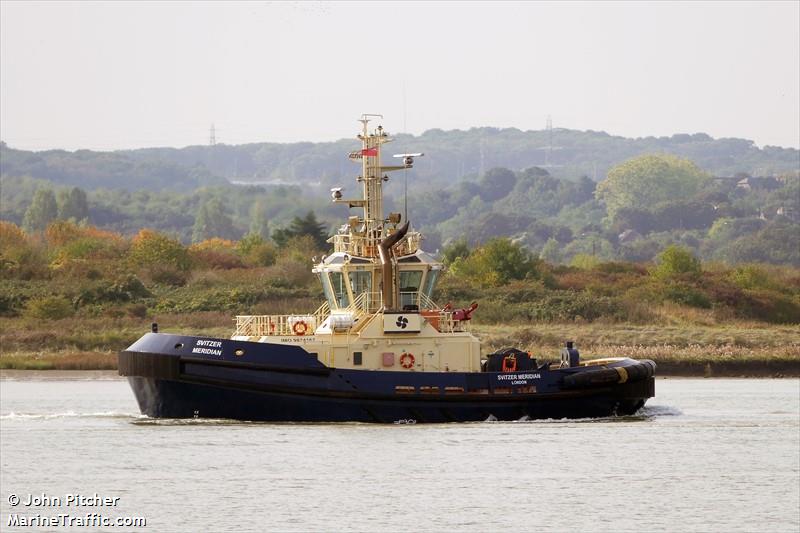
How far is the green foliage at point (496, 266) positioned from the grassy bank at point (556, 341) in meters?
8.84

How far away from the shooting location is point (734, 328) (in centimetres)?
6425

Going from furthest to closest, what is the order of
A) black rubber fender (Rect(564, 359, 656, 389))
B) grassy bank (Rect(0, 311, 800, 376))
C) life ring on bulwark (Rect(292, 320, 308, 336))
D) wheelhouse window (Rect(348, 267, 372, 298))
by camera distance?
grassy bank (Rect(0, 311, 800, 376))
black rubber fender (Rect(564, 359, 656, 389))
wheelhouse window (Rect(348, 267, 372, 298))
life ring on bulwark (Rect(292, 320, 308, 336))

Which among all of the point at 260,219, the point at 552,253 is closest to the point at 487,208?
the point at 552,253

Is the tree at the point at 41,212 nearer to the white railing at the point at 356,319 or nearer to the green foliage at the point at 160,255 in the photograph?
A: the green foliage at the point at 160,255

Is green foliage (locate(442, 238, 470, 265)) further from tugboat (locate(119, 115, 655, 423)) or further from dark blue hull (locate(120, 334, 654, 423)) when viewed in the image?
dark blue hull (locate(120, 334, 654, 423))

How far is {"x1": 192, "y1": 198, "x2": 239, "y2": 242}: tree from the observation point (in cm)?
12150

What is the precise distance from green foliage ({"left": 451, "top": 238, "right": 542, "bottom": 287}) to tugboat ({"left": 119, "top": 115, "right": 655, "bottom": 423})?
3442 centimetres

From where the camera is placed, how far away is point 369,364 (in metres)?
36.0

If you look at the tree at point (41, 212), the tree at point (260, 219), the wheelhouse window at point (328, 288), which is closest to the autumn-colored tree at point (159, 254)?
the tree at point (260, 219)

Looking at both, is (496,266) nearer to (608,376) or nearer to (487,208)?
(608,376)

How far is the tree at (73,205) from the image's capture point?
129000mm

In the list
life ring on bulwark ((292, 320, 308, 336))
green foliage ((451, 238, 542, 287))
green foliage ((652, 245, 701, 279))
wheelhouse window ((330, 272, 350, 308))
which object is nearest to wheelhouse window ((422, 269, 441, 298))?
wheelhouse window ((330, 272, 350, 308))

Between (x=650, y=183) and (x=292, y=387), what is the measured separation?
14429cm

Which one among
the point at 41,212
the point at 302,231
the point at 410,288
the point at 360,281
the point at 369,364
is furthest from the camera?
the point at 41,212
